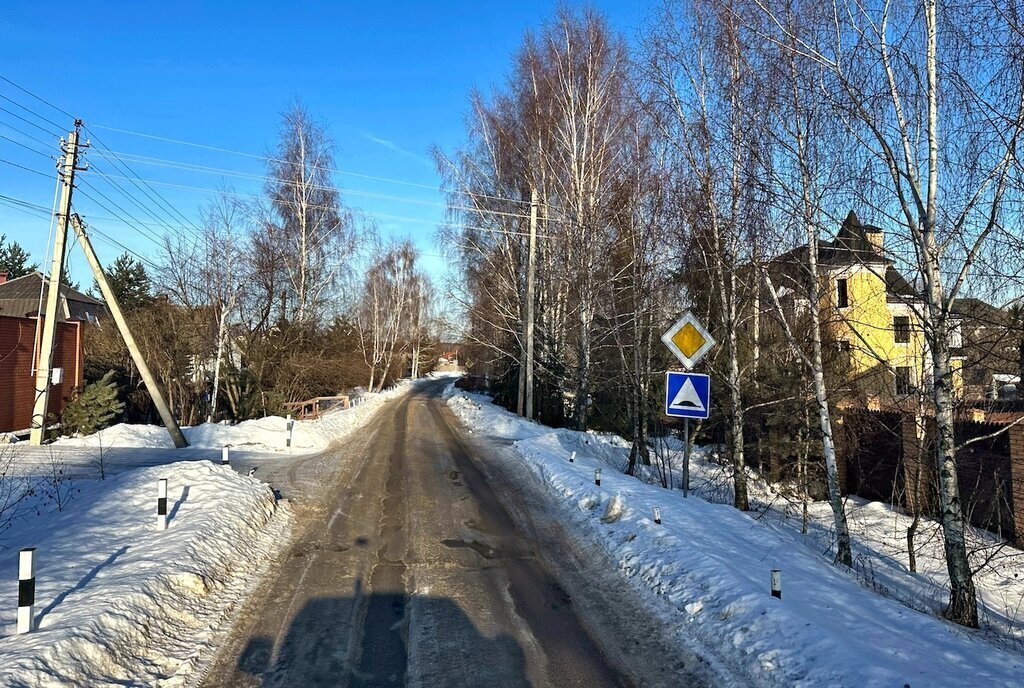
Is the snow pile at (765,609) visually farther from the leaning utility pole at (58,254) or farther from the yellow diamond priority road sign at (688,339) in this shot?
the leaning utility pole at (58,254)

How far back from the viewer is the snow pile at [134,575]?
14.7 ft

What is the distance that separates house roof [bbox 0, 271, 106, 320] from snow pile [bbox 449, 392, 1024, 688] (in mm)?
31621

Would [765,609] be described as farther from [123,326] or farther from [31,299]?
[31,299]

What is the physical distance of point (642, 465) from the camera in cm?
1861

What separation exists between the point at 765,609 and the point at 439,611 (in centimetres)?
293

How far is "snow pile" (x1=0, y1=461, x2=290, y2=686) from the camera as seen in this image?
4488mm

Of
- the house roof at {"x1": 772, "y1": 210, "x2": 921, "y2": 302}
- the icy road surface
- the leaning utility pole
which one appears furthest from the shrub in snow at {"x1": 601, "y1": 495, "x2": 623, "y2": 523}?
the leaning utility pole

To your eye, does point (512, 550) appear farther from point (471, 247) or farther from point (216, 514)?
point (471, 247)

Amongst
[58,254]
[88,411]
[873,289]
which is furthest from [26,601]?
[88,411]

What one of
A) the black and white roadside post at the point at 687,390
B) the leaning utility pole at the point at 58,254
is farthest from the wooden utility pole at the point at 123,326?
the black and white roadside post at the point at 687,390

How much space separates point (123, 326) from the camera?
51.1ft

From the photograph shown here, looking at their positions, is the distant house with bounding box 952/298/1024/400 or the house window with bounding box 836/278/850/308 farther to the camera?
the house window with bounding box 836/278/850/308

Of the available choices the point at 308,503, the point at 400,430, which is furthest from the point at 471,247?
the point at 308,503

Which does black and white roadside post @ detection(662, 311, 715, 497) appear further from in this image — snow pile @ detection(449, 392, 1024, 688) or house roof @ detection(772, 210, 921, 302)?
house roof @ detection(772, 210, 921, 302)
